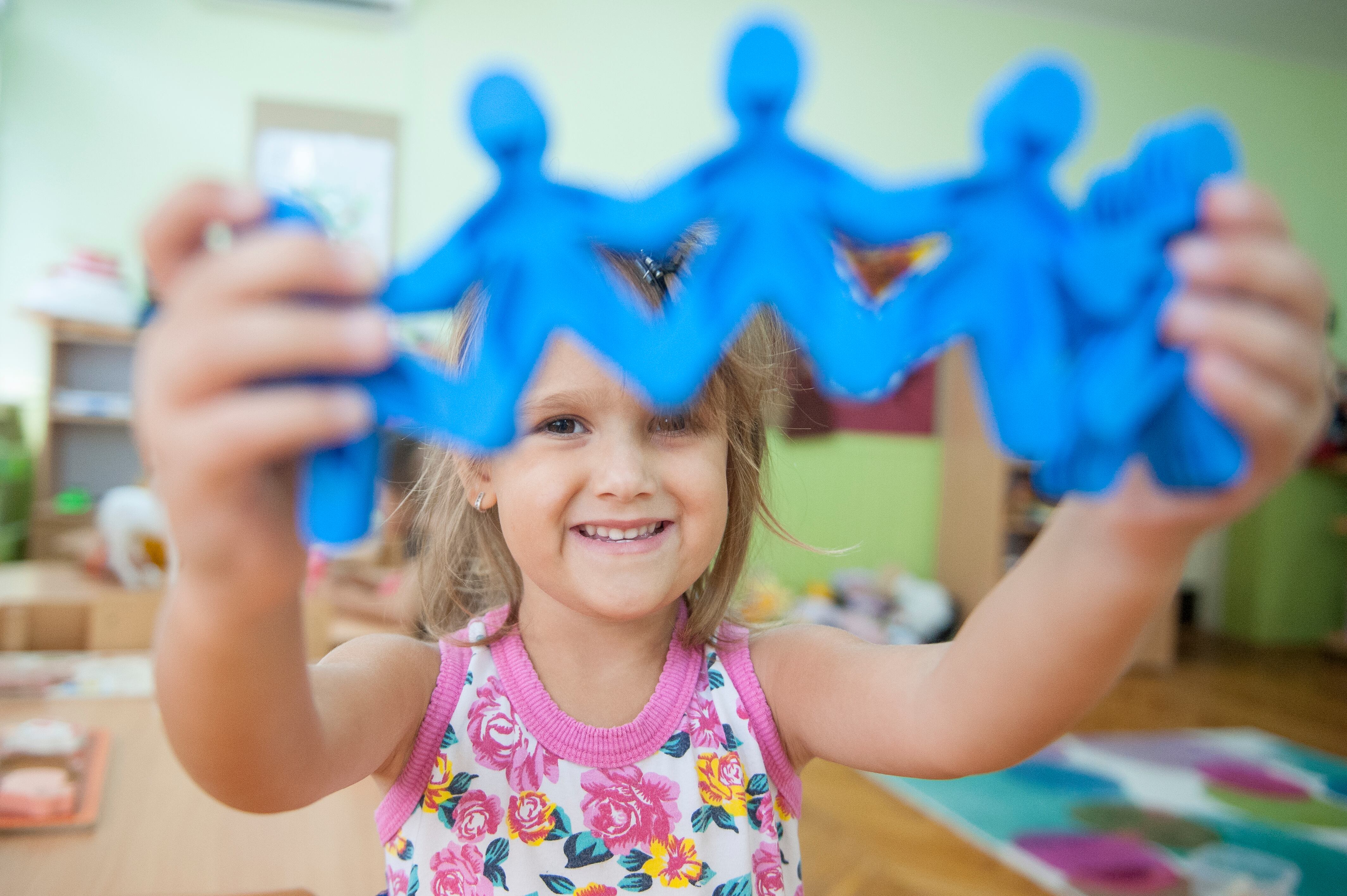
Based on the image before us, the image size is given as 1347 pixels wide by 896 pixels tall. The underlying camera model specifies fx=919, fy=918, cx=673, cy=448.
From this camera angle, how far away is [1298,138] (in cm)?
376

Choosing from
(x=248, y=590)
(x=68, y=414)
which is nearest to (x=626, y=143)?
(x=68, y=414)

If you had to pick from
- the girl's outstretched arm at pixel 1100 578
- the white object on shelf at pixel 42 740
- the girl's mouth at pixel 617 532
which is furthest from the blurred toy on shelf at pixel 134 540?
the girl's outstretched arm at pixel 1100 578

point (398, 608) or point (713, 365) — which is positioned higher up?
point (713, 365)

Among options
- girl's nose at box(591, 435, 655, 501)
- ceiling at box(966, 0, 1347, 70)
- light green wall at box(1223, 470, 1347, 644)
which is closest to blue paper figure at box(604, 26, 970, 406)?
girl's nose at box(591, 435, 655, 501)

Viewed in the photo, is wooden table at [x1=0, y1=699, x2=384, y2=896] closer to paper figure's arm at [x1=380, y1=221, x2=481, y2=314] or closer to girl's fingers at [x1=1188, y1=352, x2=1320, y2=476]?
paper figure's arm at [x1=380, y1=221, x2=481, y2=314]

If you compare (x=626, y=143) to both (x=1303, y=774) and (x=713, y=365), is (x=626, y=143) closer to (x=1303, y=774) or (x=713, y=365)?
(x=1303, y=774)

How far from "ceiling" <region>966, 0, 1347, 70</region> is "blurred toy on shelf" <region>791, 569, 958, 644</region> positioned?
2218mm

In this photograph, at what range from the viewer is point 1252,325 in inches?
10.7

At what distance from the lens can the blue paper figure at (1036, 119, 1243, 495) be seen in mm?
264

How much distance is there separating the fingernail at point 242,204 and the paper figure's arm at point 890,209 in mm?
169

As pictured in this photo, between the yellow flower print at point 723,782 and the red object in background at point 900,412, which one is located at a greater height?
the red object in background at point 900,412

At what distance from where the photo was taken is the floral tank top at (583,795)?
2.06ft

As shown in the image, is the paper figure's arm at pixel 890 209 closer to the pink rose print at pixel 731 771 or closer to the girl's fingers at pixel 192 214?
the girl's fingers at pixel 192 214

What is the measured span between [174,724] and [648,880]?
38 cm
